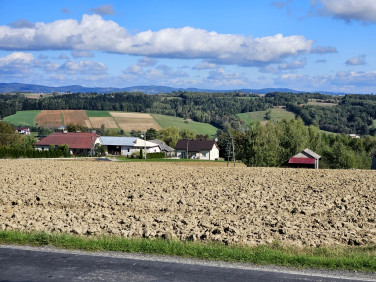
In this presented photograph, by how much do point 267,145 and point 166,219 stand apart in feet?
192

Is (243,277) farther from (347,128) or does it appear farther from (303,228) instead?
(347,128)

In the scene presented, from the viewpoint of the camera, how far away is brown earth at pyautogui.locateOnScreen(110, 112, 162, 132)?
155 metres

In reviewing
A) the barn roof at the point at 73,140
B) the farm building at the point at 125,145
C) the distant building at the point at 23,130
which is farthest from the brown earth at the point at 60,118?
the barn roof at the point at 73,140

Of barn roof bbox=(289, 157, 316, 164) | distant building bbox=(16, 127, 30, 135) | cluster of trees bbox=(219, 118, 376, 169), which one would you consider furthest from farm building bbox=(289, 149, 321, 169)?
distant building bbox=(16, 127, 30, 135)

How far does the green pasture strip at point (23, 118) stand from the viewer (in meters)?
158

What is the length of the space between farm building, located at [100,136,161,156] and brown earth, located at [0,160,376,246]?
79.2 m

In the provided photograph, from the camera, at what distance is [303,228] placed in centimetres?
1619

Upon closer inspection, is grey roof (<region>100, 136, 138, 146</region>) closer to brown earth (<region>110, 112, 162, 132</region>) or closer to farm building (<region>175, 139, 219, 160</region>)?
farm building (<region>175, 139, 219, 160</region>)

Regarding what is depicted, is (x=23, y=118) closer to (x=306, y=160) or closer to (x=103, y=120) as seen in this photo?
(x=103, y=120)

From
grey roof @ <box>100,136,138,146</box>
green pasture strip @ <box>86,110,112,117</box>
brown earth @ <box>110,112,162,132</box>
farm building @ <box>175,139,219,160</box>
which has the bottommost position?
farm building @ <box>175,139,219,160</box>

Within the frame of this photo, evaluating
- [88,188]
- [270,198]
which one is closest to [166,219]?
[270,198]

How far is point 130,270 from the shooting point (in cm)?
1117

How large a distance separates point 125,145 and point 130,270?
104461 mm

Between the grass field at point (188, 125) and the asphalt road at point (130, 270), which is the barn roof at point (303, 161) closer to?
the asphalt road at point (130, 270)
